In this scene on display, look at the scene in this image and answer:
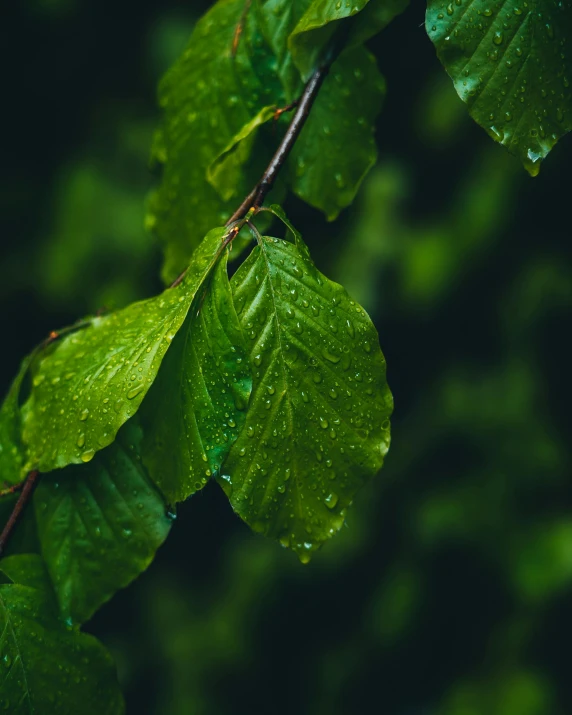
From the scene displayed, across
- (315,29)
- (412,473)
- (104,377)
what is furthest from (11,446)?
(412,473)

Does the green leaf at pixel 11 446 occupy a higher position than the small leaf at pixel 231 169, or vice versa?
the small leaf at pixel 231 169

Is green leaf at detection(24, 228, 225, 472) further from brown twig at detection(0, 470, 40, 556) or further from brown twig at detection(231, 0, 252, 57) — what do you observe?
brown twig at detection(231, 0, 252, 57)

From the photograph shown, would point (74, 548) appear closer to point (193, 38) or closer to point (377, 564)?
point (193, 38)

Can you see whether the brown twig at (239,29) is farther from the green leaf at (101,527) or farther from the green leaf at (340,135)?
the green leaf at (101,527)

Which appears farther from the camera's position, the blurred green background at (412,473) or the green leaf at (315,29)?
the blurred green background at (412,473)

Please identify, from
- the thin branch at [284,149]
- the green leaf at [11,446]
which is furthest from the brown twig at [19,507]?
the thin branch at [284,149]

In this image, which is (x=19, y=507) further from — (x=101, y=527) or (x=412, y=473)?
(x=412, y=473)

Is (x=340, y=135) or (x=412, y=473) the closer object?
(x=340, y=135)
